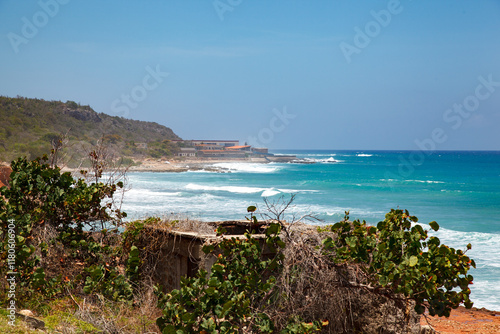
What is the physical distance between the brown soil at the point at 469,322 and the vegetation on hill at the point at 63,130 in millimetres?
29143

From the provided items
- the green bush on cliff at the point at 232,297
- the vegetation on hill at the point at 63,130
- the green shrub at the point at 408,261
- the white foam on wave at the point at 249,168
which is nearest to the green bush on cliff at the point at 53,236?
the green bush on cliff at the point at 232,297

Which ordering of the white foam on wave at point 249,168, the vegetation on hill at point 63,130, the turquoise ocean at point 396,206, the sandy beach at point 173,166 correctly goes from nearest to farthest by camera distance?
1. the turquoise ocean at point 396,206
2. the vegetation on hill at point 63,130
3. the sandy beach at point 173,166
4. the white foam on wave at point 249,168

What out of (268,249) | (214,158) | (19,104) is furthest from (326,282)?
(214,158)

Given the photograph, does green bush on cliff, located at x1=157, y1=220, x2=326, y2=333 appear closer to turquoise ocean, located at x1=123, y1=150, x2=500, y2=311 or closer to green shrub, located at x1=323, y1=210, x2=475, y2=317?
green shrub, located at x1=323, y1=210, x2=475, y2=317

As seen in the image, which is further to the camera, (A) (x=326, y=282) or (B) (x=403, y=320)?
(B) (x=403, y=320)

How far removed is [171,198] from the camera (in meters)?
33.9

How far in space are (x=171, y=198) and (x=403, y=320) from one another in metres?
28.5

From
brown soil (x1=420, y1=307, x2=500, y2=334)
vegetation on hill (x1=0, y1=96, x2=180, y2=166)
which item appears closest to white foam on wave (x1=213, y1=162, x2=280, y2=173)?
vegetation on hill (x1=0, y1=96, x2=180, y2=166)

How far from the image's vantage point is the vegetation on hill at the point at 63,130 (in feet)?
165

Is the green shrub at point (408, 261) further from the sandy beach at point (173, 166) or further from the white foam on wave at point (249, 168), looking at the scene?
the white foam on wave at point (249, 168)

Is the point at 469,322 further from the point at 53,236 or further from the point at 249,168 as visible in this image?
the point at 249,168

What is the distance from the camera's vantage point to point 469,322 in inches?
454

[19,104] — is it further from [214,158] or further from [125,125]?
[214,158]

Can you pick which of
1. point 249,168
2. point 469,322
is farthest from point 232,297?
point 249,168
